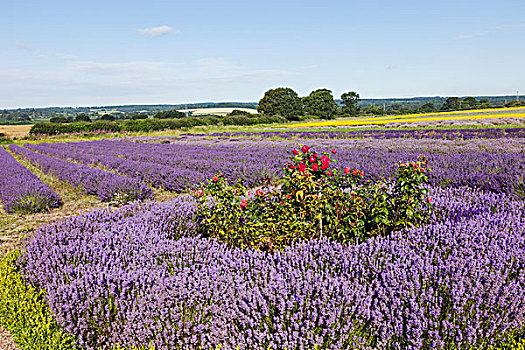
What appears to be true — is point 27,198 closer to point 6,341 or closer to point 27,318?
point 6,341

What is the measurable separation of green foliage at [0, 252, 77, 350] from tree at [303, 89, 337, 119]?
245 feet

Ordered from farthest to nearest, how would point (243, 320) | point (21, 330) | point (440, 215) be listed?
point (440, 215), point (21, 330), point (243, 320)

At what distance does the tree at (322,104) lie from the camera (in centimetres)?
7631

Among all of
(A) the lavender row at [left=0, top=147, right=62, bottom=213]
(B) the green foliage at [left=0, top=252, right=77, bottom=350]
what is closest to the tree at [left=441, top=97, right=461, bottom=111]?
(A) the lavender row at [left=0, top=147, right=62, bottom=213]

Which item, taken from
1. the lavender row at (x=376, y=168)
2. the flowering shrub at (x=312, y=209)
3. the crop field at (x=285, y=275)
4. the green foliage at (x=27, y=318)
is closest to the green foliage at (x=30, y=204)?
the lavender row at (x=376, y=168)

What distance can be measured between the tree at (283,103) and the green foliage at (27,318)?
240 ft

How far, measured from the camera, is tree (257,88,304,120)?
75.8 metres

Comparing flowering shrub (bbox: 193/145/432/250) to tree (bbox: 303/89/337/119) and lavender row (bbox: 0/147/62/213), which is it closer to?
lavender row (bbox: 0/147/62/213)

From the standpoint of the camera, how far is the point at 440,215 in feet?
14.3

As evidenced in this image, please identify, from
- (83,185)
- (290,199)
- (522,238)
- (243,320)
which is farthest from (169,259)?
(83,185)

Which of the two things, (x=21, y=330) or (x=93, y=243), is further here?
(x=93, y=243)

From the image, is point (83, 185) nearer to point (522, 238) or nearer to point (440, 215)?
point (440, 215)

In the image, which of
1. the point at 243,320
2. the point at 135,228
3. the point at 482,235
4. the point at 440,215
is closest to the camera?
the point at 243,320

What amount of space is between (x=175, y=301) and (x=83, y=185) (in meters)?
8.51
